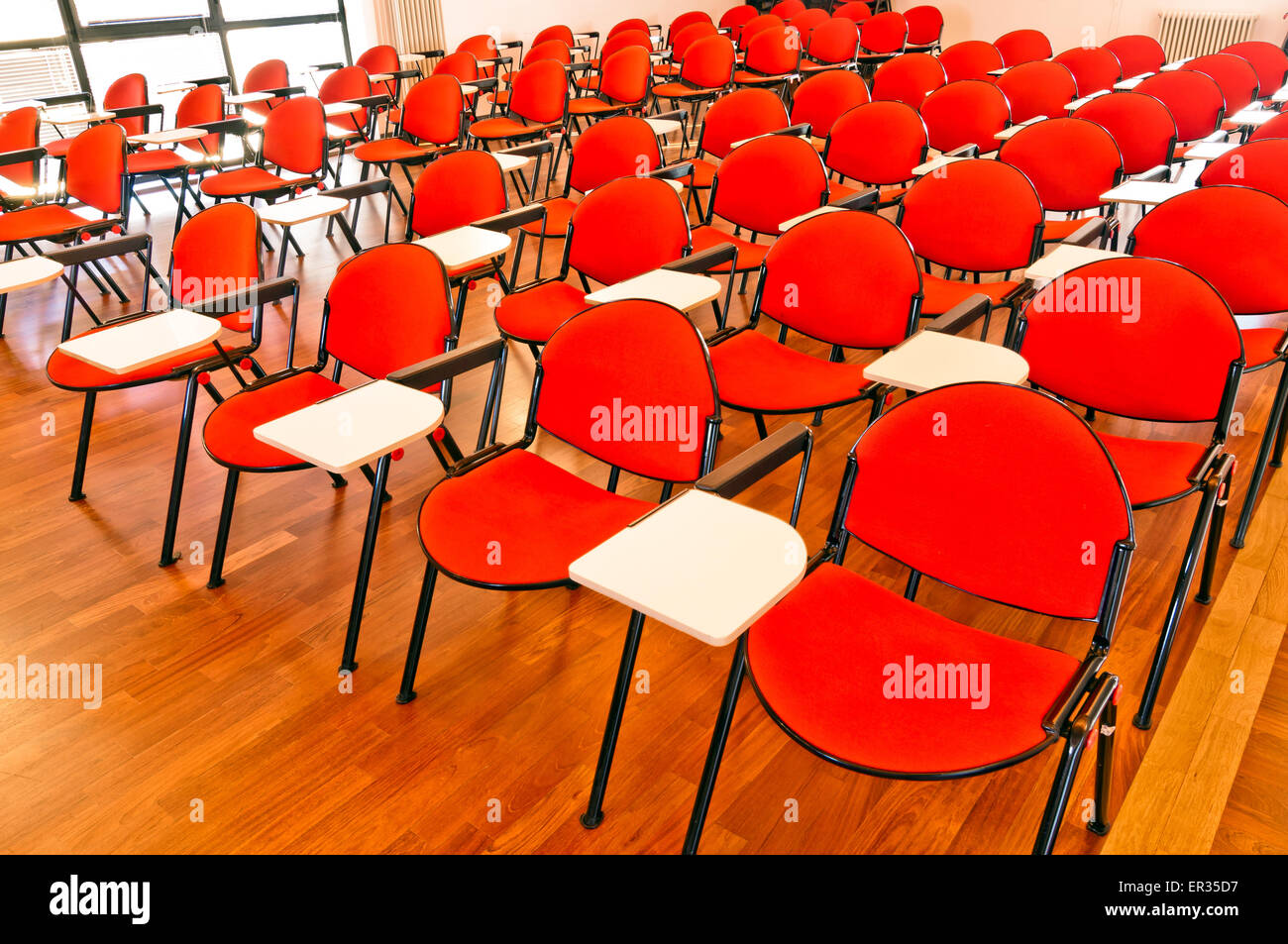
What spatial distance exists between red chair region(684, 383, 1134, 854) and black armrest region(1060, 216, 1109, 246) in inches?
72.4

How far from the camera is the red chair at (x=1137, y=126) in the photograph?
4398 millimetres

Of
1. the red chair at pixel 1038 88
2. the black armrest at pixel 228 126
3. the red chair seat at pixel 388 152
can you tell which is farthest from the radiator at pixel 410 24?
the red chair at pixel 1038 88

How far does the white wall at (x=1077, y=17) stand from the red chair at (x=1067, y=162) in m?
6.71

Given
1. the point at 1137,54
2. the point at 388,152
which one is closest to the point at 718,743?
the point at 388,152

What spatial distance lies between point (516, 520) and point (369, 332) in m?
1.00

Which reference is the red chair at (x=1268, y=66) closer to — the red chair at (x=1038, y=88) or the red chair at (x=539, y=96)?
the red chair at (x=1038, y=88)

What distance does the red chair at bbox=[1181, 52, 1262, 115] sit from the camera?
18.4ft

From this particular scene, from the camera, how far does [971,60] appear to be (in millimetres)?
6598

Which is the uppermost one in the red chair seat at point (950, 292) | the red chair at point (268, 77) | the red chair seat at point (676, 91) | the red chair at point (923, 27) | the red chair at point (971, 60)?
the red chair at point (923, 27)

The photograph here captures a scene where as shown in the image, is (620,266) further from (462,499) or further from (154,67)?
(154,67)

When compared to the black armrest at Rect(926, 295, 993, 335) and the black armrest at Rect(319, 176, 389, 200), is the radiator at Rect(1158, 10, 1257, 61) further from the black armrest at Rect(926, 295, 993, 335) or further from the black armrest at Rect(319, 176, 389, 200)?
the black armrest at Rect(319, 176, 389, 200)

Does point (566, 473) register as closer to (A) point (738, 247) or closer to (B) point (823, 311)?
(B) point (823, 311)
